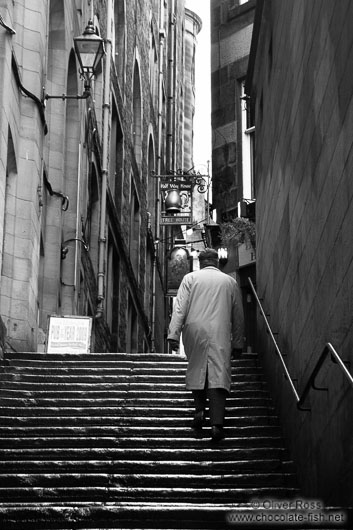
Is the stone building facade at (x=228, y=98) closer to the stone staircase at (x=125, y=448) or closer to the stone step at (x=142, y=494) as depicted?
the stone staircase at (x=125, y=448)

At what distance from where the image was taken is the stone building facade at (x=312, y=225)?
27.3ft

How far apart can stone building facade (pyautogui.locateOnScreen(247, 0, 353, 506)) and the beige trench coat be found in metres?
0.53

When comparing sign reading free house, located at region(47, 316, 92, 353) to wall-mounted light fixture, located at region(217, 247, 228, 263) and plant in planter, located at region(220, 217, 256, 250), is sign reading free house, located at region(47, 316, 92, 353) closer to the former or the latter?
plant in planter, located at region(220, 217, 256, 250)

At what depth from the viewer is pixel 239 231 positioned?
25719 millimetres

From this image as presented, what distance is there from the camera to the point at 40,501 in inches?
354

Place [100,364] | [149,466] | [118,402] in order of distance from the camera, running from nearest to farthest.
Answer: [149,466] < [118,402] < [100,364]

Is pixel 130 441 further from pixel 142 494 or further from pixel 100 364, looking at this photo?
pixel 100 364

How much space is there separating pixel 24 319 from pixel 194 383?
588 cm

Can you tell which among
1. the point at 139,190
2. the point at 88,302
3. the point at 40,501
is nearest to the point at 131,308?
the point at 139,190

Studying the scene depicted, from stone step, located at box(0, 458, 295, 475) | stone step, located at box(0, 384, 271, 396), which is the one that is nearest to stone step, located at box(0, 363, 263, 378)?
stone step, located at box(0, 384, 271, 396)

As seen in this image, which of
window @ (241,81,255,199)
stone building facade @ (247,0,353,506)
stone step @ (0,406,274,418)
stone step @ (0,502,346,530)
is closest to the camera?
stone step @ (0,502,346,530)

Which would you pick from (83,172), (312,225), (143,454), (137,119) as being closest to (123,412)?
(143,454)

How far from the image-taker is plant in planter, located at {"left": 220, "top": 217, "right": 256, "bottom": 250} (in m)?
25.7

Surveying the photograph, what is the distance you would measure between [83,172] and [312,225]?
13.9 metres
